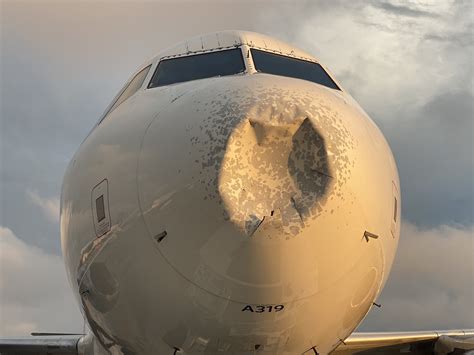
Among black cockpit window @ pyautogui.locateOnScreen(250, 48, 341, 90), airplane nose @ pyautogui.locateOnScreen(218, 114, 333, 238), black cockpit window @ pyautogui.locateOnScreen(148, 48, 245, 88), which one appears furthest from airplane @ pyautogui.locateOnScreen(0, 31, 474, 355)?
black cockpit window @ pyautogui.locateOnScreen(250, 48, 341, 90)

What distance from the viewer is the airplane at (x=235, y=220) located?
4.36 meters

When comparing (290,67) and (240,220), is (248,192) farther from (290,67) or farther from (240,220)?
(290,67)

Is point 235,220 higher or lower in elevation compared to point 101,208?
higher

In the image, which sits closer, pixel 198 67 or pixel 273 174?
pixel 273 174

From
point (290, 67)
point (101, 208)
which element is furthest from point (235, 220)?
point (290, 67)

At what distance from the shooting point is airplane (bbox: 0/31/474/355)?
4355 mm

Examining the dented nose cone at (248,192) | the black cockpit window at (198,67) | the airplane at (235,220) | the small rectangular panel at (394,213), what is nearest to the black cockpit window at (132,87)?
the black cockpit window at (198,67)

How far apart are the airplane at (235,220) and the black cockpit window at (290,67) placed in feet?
3.84

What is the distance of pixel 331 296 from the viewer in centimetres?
491

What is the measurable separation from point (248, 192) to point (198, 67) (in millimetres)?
2781

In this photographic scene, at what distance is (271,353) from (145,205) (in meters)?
1.79

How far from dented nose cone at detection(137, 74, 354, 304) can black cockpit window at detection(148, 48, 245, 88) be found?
1.64 m

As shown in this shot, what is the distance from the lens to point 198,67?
6645 mm

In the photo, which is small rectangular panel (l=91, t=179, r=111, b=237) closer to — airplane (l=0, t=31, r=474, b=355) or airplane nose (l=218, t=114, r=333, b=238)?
airplane (l=0, t=31, r=474, b=355)
